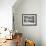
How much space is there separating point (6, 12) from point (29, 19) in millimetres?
1368

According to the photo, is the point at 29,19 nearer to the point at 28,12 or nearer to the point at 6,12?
the point at 28,12

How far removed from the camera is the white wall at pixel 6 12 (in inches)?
176

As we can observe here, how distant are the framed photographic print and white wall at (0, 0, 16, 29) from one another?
109 centimetres

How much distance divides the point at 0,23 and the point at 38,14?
1.89 meters

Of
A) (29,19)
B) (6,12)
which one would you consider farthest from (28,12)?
(6,12)

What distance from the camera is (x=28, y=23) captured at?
5465 mm

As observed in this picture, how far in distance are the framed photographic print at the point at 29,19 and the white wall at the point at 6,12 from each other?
1093 millimetres

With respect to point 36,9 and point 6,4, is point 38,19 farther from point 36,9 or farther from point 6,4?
point 6,4

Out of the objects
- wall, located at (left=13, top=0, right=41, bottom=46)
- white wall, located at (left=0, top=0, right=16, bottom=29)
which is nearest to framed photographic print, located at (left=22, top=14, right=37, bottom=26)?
wall, located at (left=13, top=0, right=41, bottom=46)

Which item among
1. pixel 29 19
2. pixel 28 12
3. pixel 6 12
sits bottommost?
pixel 29 19

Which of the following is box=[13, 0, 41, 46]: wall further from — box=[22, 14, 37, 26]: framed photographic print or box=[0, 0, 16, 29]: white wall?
box=[0, 0, 16, 29]: white wall

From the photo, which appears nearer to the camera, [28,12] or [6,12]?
[6,12]

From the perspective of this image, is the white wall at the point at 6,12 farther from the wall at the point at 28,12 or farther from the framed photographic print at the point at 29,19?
the framed photographic print at the point at 29,19

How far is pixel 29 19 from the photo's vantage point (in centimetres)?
548
